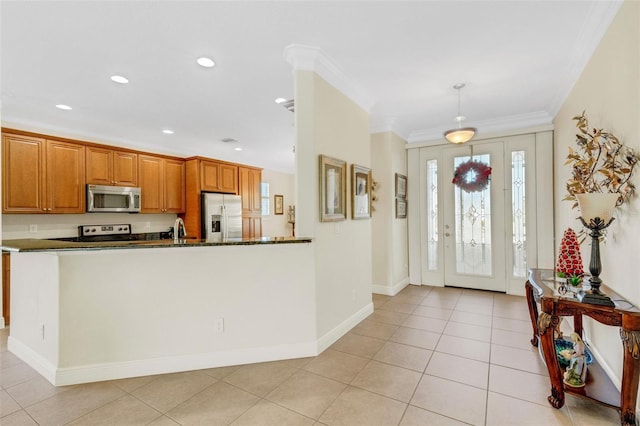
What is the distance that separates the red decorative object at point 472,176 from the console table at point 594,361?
249cm

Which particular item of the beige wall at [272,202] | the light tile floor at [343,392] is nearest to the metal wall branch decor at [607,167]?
the light tile floor at [343,392]

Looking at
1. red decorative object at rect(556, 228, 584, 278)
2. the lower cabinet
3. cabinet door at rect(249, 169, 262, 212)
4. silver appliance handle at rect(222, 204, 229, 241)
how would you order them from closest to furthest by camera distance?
red decorative object at rect(556, 228, 584, 278)
silver appliance handle at rect(222, 204, 229, 241)
the lower cabinet
cabinet door at rect(249, 169, 262, 212)

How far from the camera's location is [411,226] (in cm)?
523

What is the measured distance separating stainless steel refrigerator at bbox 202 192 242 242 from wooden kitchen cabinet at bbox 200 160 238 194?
134 millimetres

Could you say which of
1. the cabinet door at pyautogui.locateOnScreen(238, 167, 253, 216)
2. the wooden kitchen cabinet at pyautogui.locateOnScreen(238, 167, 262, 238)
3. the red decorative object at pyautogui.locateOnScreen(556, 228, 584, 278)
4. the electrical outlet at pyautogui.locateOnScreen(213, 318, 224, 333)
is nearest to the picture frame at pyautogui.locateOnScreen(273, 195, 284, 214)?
the wooden kitchen cabinet at pyautogui.locateOnScreen(238, 167, 262, 238)

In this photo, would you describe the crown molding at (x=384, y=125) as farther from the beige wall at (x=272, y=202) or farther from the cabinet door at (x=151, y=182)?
the beige wall at (x=272, y=202)

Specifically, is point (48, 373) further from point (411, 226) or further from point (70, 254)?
point (411, 226)

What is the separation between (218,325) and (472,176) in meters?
4.14

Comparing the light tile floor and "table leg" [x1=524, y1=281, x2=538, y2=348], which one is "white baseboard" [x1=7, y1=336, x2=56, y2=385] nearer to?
the light tile floor

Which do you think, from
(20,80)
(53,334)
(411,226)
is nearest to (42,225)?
(20,80)

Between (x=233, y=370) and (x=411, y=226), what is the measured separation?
3767mm

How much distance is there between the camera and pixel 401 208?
5.01 meters

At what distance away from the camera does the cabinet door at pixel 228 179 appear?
5734 mm

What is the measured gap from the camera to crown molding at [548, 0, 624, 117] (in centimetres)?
205
